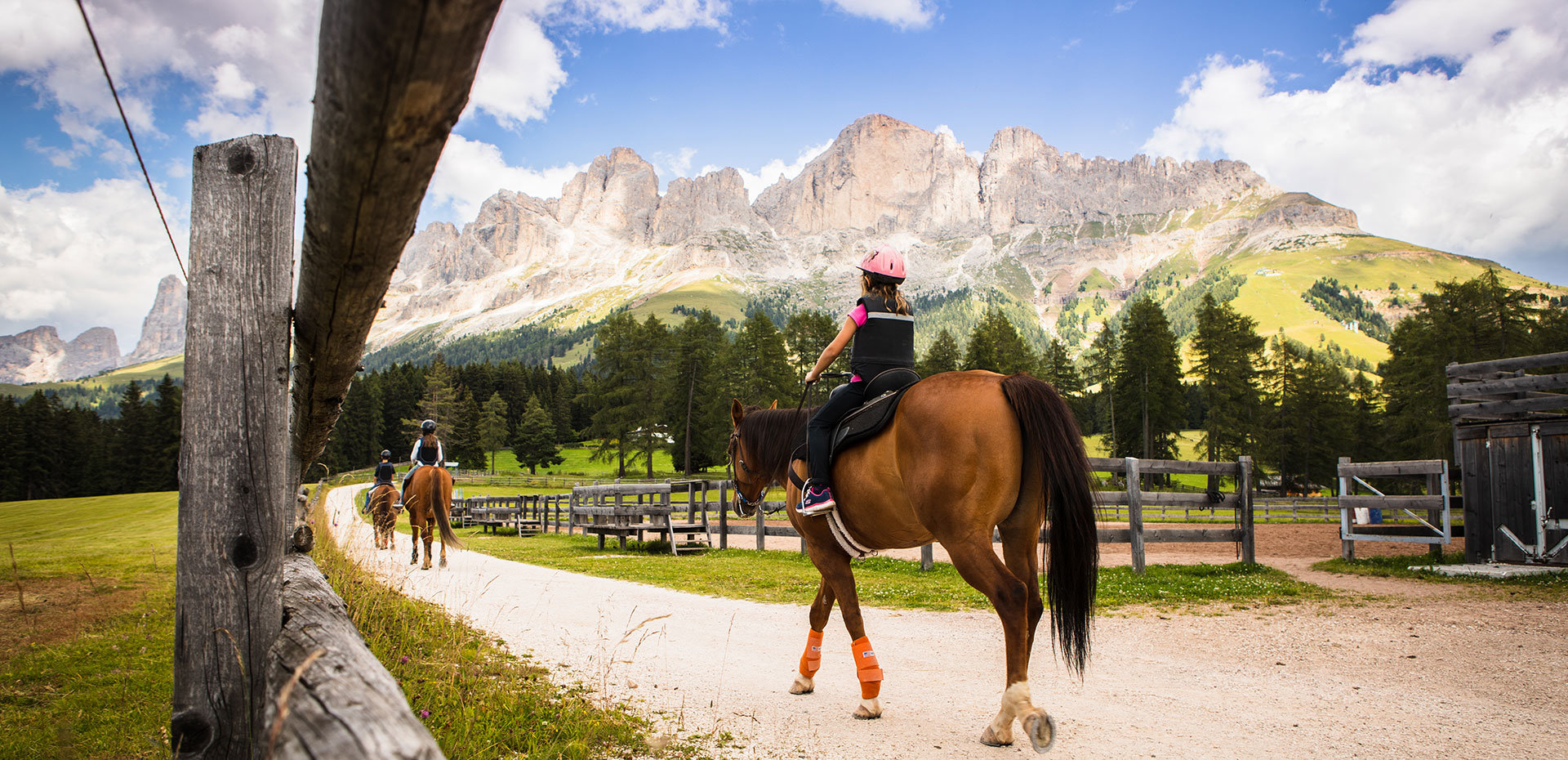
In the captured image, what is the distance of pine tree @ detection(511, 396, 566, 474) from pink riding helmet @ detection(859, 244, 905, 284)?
8206cm

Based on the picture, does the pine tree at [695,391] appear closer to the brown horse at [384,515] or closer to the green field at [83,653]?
the brown horse at [384,515]

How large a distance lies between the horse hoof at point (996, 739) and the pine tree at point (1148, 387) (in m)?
57.6

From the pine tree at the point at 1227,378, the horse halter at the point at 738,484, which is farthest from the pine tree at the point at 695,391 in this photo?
the horse halter at the point at 738,484

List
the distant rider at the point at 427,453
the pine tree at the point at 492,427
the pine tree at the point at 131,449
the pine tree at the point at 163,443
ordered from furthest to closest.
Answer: the pine tree at the point at 492,427
the pine tree at the point at 163,443
the pine tree at the point at 131,449
the distant rider at the point at 427,453

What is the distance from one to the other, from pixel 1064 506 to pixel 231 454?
13.8ft

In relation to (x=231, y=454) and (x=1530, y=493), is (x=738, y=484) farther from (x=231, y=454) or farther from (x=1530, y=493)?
(x=1530, y=493)

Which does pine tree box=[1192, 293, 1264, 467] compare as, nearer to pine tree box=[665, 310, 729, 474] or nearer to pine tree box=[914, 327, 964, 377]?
pine tree box=[914, 327, 964, 377]

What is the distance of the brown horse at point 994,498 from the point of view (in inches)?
172

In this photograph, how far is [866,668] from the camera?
5008 mm

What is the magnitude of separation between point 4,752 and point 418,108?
14.9 feet

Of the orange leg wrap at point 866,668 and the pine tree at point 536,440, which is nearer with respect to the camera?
the orange leg wrap at point 866,668

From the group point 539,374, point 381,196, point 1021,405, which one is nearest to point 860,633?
point 1021,405

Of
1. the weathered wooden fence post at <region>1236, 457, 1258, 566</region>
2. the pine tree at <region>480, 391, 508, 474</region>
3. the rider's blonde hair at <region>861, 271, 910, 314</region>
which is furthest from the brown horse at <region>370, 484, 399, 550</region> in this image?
the pine tree at <region>480, 391, 508, 474</region>

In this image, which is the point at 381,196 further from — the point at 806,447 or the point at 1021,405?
the point at 806,447
